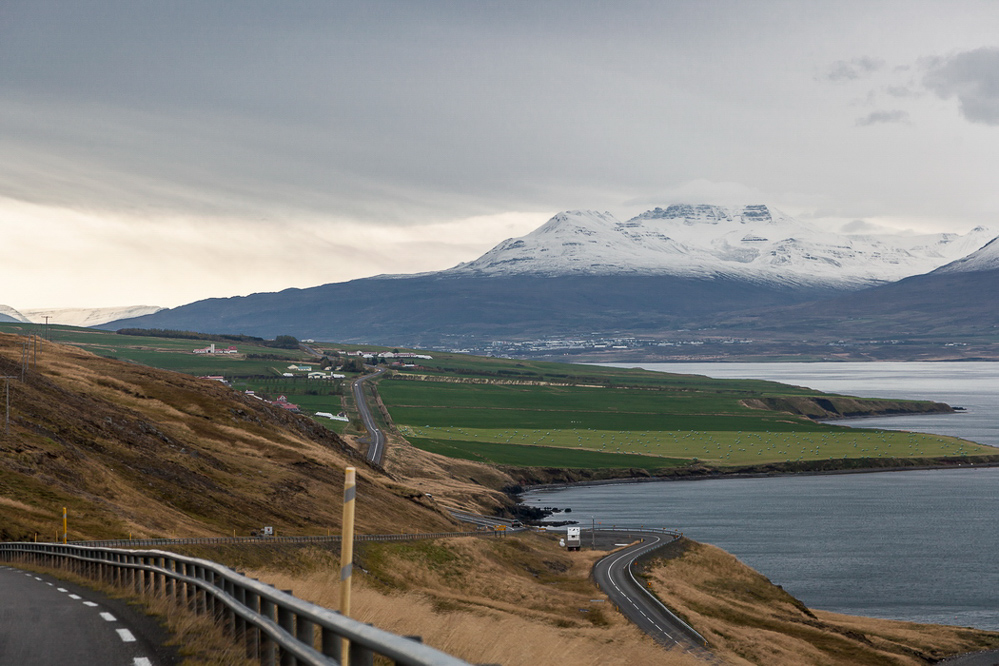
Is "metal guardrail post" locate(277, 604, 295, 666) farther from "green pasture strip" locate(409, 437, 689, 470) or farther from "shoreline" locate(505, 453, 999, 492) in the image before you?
"green pasture strip" locate(409, 437, 689, 470)

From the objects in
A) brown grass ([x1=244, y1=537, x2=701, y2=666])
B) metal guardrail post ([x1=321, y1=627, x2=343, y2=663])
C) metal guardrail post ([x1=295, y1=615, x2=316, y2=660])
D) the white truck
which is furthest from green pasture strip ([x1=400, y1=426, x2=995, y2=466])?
metal guardrail post ([x1=321, y1=627, x2=343, y2=663])

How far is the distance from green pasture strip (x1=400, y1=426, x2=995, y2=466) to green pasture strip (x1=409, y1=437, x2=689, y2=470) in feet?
4.79

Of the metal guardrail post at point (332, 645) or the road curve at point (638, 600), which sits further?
the road curve at point (638, 600)

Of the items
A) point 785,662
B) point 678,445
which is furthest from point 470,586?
point 678,445

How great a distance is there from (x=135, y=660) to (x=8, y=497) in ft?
128

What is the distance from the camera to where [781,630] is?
202 feet

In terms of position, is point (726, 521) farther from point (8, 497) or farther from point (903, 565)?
point (8, 497)

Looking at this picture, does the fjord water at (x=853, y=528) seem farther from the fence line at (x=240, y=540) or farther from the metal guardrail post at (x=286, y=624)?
the metal guardrail post at (x=286, y=624)

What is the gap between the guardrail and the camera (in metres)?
6.71

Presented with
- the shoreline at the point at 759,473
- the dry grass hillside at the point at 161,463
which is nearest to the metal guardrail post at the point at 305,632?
the dry grass hillside at the point at 161,463

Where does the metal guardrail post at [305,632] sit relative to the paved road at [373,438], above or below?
above

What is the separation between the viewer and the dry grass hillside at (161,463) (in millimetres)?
49938

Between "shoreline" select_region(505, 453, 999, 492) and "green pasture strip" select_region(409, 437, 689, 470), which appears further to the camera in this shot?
"green pasture strip" select_region(409, 437, 689, 470)

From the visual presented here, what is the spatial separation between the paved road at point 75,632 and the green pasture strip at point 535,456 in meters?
139
